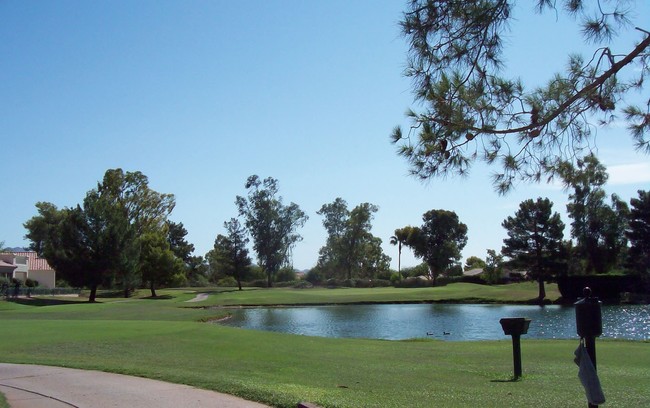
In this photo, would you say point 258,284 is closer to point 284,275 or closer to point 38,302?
point 284,275

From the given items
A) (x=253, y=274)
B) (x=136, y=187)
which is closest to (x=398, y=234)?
(x=253, y=274)

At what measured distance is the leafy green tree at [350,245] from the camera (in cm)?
10512

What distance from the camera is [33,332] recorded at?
20.8 metres

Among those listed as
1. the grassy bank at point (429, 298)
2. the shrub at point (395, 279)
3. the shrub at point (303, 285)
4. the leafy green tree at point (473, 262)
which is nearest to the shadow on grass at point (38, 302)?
the grassy bank at point (429, 298)

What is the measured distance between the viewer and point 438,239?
97000mm

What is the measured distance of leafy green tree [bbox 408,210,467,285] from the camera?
9456cm

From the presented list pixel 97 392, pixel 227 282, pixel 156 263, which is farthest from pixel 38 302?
pixel 227 282

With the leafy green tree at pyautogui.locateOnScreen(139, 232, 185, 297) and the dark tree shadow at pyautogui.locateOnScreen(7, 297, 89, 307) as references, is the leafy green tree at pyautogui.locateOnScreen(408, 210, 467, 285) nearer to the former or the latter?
the leafy green tree at pyautogui.locateOnScreen(139, 232, 185, 297)

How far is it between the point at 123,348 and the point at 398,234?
299 feet

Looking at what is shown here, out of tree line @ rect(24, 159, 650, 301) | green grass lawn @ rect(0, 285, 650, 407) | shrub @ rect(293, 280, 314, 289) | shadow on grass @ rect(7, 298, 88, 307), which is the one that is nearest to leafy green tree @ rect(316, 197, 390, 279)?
tree line @ rect(24, 159, 650, 301)

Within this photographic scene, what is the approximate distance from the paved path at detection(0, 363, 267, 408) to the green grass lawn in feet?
1.41

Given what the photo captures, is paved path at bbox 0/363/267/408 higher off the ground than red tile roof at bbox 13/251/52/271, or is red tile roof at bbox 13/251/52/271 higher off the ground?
red tile roof at bbox 13/251/52/271

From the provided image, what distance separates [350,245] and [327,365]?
91835 millimetres

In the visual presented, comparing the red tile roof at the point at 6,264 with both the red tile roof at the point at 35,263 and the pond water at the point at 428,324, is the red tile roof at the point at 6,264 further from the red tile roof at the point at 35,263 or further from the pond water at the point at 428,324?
the pond water at the point at 428,324
